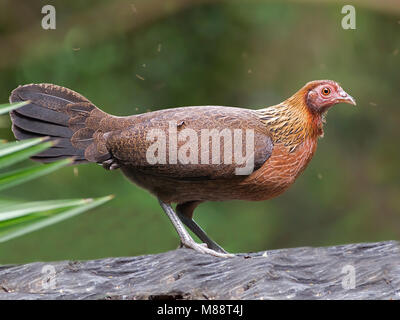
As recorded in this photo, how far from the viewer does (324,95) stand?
13.3ft

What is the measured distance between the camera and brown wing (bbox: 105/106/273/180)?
384 centimetres

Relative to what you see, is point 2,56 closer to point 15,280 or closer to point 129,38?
point 129,38

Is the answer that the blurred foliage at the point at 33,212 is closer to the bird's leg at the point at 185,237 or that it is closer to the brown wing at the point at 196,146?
the brown wing at the point at 196,146

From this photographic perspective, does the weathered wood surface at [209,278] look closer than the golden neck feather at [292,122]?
Yes

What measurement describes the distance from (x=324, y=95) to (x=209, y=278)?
4.74 ft

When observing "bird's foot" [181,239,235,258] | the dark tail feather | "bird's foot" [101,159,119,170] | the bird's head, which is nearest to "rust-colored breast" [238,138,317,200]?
the bird's head

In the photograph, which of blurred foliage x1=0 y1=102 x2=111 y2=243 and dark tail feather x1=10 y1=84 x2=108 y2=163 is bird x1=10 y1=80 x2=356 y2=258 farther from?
blurred foliage x1=0 y1=102 x2=111 y2=243

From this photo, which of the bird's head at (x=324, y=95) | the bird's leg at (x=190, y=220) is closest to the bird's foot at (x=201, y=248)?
the bird's leg at (x=190, y=220)

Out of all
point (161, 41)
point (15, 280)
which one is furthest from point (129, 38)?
point (15, 280)

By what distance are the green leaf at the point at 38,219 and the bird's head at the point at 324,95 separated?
2.09 metres

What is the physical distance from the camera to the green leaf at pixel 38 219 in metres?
2.30

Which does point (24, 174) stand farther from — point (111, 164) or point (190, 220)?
point (190, 220)

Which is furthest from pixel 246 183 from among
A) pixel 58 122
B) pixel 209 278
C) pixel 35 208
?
pixel 35 208

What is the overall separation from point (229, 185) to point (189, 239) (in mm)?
419
